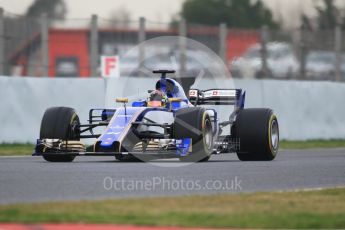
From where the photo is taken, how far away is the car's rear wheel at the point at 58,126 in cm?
1568

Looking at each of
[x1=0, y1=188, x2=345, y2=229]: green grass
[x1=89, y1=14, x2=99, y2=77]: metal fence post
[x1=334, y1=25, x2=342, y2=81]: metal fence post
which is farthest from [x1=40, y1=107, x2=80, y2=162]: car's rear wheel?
[x1=334, y1=25, x2=342, y2=81]: metal fence post

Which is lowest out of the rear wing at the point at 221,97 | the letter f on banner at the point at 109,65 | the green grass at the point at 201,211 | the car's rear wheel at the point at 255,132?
the green grass at the point at 201,211

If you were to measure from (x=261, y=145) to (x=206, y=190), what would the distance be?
5522 mm

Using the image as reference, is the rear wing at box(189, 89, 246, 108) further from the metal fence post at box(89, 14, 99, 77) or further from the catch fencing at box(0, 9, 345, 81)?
the metal fence post at box(89, 14, 99, 77)

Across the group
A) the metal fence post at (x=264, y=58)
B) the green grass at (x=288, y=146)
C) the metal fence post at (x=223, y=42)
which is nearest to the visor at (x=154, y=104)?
the green grass at (x=288, y=146)

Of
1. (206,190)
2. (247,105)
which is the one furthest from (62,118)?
(247,105)

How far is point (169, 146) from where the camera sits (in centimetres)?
1527

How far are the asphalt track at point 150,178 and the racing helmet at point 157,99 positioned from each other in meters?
0.99

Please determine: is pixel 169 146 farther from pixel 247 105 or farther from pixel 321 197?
pixel 247 105

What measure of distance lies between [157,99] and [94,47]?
9.89 metres

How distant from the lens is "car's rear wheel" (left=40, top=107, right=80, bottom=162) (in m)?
15.7

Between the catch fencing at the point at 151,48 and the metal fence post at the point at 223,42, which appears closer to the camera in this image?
the catch fencing at the point at 151,48

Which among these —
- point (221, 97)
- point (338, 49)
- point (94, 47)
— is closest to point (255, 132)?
point (221, 97)

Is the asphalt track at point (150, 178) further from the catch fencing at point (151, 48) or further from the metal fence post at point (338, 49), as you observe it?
the metal fence post at point (338, 49)
